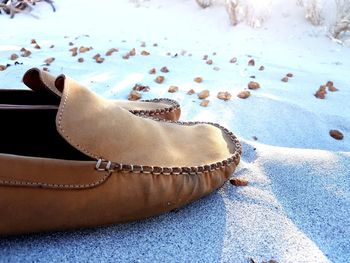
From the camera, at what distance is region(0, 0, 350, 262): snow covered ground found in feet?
3.15

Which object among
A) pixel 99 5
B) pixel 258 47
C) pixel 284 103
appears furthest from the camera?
pixel 99 5

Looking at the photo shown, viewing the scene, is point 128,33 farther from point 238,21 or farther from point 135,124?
point 135,124

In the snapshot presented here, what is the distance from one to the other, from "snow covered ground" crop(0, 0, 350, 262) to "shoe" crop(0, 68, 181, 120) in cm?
35

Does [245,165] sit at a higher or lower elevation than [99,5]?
higher

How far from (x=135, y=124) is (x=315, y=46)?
3085 millimetres

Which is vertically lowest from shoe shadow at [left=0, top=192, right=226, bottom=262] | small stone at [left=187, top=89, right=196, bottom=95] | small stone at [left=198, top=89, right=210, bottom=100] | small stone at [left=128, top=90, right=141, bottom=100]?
small stone at [left=187, top=89, right=196, bottom=95]

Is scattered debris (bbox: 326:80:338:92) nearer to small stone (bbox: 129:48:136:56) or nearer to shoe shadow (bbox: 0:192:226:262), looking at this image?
small stone (bbox: 129:48:136:56)

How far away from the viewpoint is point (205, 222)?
3.44 ft

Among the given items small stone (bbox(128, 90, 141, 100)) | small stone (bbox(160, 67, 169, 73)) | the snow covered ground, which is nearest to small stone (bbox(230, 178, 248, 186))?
the snow covered ground

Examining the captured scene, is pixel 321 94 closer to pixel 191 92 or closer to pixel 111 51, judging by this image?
pixel 191 92

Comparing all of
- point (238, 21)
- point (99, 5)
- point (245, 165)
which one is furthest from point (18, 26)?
point (245, 165)

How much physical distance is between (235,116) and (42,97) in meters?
1.03

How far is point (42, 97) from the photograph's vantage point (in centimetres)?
119

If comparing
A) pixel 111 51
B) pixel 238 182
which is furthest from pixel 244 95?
pixel 111 51
